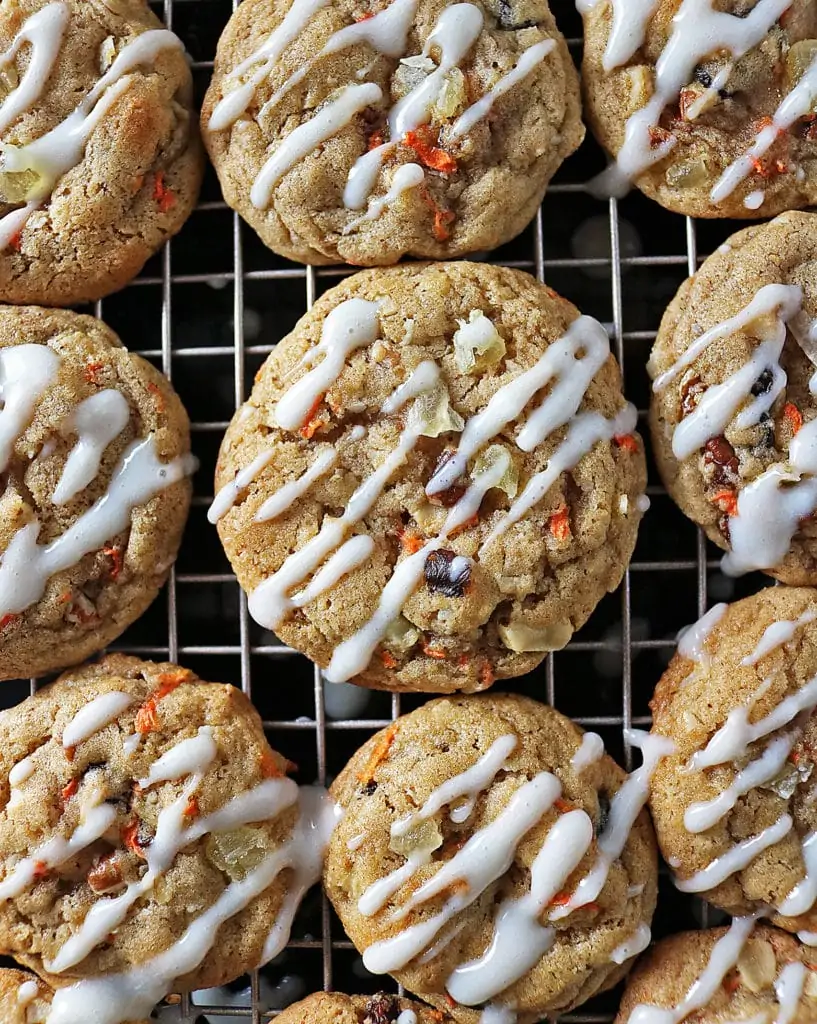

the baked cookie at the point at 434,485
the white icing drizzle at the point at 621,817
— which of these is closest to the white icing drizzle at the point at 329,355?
the baked cookie at the point at 434,485

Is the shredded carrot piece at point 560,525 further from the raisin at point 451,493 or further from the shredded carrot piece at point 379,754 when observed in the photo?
the shredded carrot piece at point 379,754

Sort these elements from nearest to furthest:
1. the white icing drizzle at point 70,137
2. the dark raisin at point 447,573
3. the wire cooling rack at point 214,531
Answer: the dark raisin at point 447,573 → the white icing drizzle at point 70,137 → the wire cooling rack at point 214,531

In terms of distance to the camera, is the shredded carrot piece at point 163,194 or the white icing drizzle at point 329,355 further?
the shredded carrot piece at point 163,194

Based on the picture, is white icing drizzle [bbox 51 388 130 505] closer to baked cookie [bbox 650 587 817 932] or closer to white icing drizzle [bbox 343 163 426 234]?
white icing drizzle [bbox 343 163 426 234]

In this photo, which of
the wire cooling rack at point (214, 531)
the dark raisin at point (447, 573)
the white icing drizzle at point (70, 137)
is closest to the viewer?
the dark raisin at point (447, 573)

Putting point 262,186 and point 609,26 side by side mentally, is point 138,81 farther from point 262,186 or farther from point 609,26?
point 609,26

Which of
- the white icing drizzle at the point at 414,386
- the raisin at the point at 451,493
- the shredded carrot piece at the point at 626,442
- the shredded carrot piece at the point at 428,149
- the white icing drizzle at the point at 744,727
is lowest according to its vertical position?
the white icing drizzle at the point at 744,727

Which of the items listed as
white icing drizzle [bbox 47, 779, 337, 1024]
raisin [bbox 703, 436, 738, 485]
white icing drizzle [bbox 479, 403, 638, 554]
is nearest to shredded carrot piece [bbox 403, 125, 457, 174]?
white icing drizzle [bbox 479, 403, 638, 554]
